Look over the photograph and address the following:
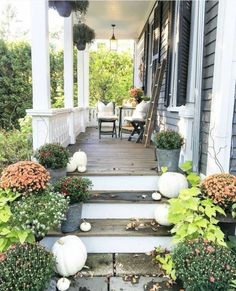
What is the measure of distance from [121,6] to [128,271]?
5696 mm

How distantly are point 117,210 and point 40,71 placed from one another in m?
1.66

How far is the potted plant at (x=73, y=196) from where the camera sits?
8.30ft

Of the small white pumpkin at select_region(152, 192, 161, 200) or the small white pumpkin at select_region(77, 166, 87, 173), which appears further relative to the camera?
the small white pumpkin at select_region(77, 166, 87, 173)

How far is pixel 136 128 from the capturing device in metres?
5.84

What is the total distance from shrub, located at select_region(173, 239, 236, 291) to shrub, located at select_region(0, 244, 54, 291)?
895 millimetres

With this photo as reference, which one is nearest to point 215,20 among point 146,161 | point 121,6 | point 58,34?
point 146,161

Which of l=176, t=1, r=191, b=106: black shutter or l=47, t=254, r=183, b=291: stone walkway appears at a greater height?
l=176, t=1, r=191, b=106: black shutter

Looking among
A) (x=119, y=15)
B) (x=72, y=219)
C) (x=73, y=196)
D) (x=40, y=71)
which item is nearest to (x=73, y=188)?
(x=73, y=196)

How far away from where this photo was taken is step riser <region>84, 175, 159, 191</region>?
3186mm

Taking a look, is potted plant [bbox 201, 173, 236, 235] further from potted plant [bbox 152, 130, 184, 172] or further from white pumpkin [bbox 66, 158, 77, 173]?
white pumpkin [bbox 66, 158, 77, 173]

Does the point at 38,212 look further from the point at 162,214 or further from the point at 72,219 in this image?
the point at 162,214

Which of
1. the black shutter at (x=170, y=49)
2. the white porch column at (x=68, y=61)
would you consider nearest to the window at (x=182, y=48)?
the black shutter at (x=170, y=49)


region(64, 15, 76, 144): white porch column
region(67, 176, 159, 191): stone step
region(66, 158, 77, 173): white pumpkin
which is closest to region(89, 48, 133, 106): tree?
region(64, 15, 76, 144): white porch column

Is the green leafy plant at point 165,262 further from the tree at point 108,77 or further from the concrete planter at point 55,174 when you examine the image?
the tree at point 108,77
